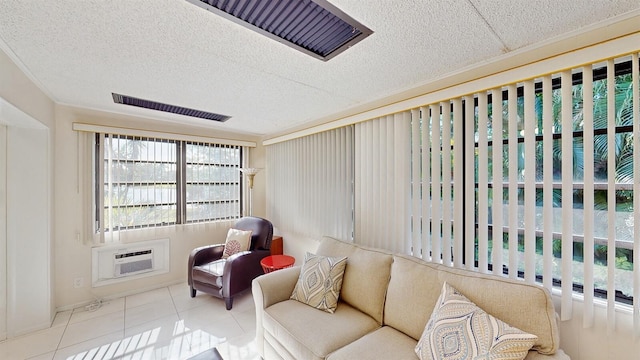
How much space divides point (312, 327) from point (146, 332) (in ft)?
6.06

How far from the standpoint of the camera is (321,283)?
199 centimetres

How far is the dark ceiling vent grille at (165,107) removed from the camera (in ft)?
8.49

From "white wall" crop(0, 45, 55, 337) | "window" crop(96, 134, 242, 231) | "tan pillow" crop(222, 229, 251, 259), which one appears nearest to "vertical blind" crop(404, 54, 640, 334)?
"tan pillow" crop(222, 229, 251, 259)

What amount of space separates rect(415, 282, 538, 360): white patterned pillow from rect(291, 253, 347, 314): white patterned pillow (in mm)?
715

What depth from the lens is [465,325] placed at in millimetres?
1291

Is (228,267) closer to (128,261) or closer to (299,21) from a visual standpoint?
(128,261)

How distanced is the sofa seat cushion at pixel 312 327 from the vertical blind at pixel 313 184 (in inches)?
39.5

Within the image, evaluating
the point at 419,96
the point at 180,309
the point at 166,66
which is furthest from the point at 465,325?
the point at 180,309

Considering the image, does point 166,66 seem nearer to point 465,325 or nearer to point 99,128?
point 99,128

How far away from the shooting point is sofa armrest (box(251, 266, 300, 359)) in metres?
1.98

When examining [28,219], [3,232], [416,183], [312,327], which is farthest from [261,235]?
[3,232]

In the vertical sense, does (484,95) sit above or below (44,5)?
below

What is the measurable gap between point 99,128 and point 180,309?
2334 mm

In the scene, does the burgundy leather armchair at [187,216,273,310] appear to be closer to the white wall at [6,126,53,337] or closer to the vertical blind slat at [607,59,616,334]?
the white wall at [6,126,53,337]
